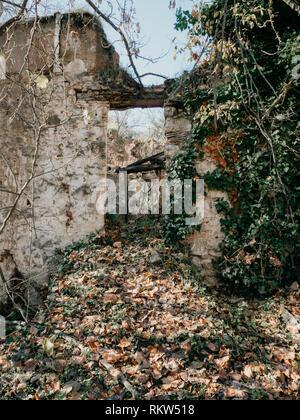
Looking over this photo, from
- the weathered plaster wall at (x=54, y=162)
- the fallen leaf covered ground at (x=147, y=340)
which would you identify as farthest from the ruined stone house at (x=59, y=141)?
the fallen leaf covered ground at (x=147, y=340)

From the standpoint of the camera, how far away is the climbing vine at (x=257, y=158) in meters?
4.67

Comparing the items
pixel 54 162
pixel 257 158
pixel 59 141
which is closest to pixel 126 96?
pixel 59 141

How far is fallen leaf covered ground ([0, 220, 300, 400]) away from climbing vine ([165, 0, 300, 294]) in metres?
0.55

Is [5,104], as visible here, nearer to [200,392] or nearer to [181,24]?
[181,24]

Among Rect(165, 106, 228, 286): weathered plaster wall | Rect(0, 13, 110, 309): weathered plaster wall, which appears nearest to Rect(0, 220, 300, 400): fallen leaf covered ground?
Rect(165, 106, 228, 286): weathered plaster wall

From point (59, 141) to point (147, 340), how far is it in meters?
3.98

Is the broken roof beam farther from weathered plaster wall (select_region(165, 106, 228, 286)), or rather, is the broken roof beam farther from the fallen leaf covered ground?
the fallen leaf covered ground

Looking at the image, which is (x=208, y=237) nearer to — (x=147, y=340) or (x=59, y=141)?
(x=147, y=340)

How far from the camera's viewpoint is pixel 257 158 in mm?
4832

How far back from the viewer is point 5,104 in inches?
219

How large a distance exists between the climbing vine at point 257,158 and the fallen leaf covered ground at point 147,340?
546 millimetres

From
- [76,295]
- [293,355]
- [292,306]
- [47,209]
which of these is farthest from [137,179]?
[293,355]

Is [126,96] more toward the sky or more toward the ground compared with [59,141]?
more toward the sky

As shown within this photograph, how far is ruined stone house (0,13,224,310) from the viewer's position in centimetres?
539
